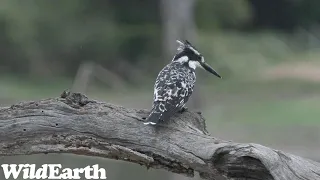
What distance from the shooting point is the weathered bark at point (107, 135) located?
4.20 m

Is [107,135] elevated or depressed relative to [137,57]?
depressed

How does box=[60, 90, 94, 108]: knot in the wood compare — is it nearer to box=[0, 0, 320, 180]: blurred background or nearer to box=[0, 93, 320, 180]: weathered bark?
box=[0, 93, 320, 180]: weathered bark

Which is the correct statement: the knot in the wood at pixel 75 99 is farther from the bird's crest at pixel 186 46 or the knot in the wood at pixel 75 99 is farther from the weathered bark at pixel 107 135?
the bird's crest at pixel 186 46

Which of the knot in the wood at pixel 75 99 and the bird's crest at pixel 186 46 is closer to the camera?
the knot in the wood at pixel 75 99

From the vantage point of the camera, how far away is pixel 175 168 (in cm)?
428

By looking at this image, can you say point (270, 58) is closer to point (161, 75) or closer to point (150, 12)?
point (150, 12)

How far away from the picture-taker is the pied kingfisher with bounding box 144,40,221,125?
14.8 feet

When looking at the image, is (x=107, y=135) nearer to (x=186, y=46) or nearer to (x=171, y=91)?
(x=171, y=91)

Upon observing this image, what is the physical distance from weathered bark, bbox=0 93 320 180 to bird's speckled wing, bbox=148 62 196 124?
0.06 metres

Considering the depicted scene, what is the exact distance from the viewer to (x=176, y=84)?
500 cm

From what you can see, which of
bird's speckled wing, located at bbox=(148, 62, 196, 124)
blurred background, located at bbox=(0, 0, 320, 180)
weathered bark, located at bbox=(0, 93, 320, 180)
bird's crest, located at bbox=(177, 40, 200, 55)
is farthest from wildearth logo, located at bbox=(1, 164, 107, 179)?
blurred background, located at bbox=(0, 0, 320, 180)

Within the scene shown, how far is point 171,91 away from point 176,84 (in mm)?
117

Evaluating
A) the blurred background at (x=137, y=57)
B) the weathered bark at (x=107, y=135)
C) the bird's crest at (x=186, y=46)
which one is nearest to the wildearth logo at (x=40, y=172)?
the weathered bark at (x=107, y=135)

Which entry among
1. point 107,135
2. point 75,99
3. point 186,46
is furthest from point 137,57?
point 107,135
